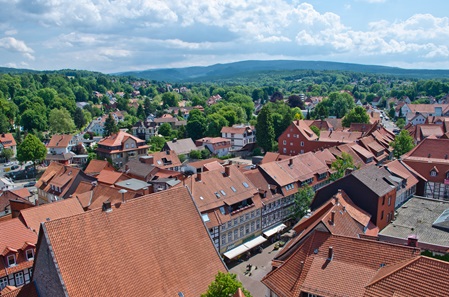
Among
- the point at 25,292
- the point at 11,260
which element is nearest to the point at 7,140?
the point at 11,260

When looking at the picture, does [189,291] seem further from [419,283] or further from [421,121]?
[421,121]

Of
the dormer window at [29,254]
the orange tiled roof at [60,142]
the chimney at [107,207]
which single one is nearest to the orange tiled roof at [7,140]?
the orange tiled roof at [60,142]

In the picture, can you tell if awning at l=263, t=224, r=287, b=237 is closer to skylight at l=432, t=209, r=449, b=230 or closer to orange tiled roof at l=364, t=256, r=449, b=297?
skylight at l=432, t=209, r=449, b=230

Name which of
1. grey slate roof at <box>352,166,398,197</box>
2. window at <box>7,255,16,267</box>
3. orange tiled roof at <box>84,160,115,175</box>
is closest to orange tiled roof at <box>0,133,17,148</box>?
orange tiled roof at <box>84,160,115,175</box>

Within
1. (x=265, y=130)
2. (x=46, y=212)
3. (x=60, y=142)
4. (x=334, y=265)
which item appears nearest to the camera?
(x=334, y=265)

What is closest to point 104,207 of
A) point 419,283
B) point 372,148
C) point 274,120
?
point 419,283

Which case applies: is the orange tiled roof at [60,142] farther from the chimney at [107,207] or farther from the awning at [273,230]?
the chimney at [107,207]

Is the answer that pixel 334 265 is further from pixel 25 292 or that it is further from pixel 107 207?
pixel 25 292
